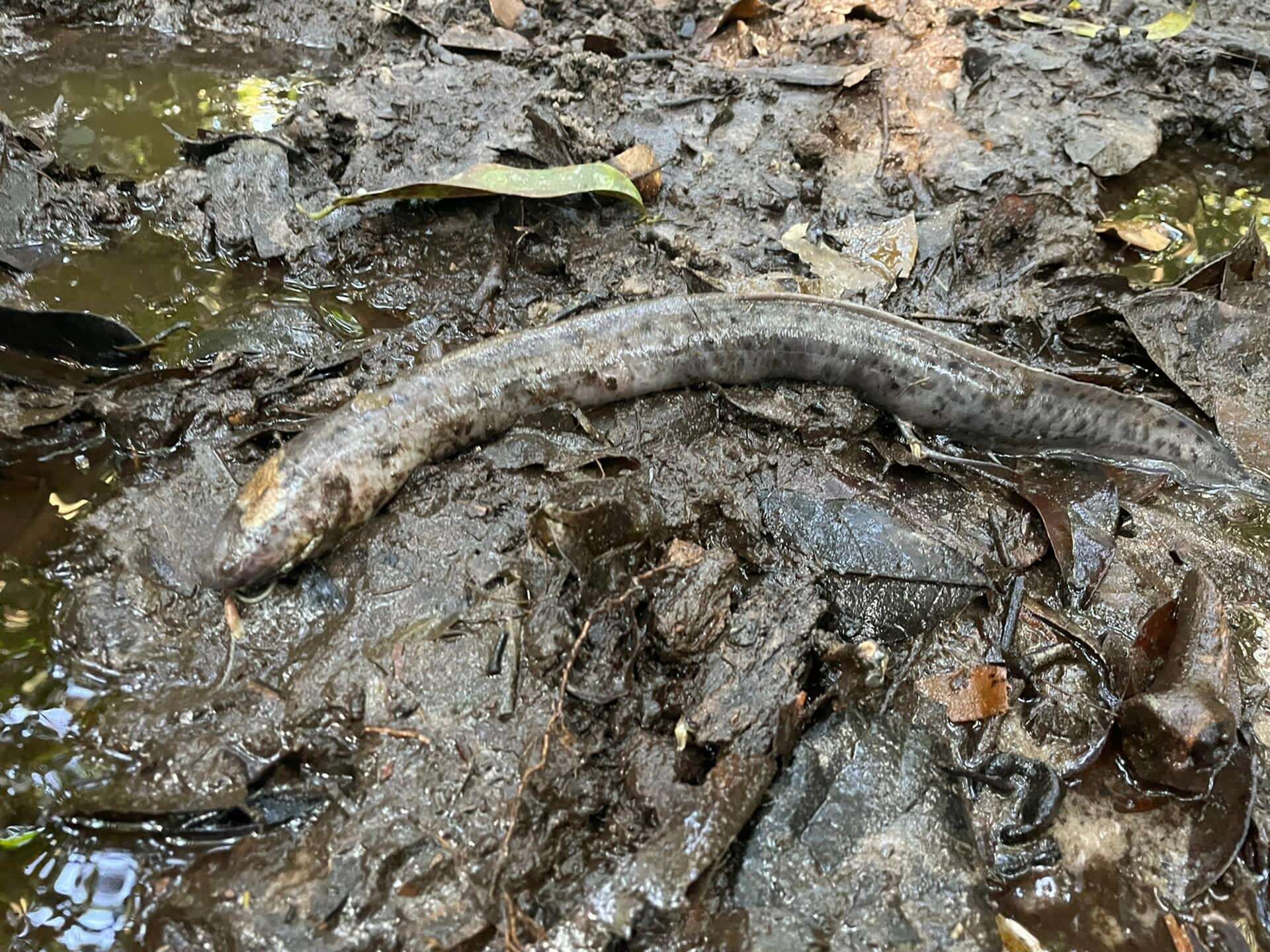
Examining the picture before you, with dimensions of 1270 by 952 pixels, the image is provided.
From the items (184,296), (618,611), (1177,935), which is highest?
(184,296)

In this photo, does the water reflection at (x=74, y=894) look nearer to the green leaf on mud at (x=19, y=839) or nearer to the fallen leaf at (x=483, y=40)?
the green leaf on mud at (x=19, y=839)

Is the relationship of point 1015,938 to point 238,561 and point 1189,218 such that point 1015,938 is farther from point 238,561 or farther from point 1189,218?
point 1189,218

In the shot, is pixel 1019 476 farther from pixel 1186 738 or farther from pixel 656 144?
pixel 656 144

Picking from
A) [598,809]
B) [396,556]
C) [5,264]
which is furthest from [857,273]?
[5,264]

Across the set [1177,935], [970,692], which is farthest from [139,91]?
[1177,935]

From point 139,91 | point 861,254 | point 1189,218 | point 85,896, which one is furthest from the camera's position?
point 139,91

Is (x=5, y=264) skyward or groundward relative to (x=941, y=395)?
skyward

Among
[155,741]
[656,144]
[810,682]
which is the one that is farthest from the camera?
[656,144]
